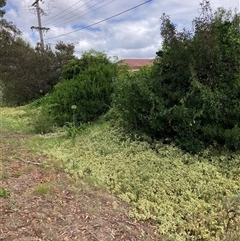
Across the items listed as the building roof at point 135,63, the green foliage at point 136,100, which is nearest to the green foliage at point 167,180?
the green foliage at point 136,100

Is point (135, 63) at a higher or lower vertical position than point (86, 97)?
higher

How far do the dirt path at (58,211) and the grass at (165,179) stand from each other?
0.39 ft

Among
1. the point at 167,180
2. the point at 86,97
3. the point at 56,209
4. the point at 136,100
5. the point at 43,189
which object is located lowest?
the point at 167,180

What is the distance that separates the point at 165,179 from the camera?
3602 mm

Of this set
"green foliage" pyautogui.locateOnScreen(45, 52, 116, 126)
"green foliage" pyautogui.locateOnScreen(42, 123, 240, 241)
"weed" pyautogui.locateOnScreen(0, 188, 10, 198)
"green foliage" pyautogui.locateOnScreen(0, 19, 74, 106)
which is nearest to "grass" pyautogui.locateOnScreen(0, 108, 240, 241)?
"green foliage" pyautogui.locateOnScreen(42, 123, 240, 241)

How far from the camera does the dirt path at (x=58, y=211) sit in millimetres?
2439

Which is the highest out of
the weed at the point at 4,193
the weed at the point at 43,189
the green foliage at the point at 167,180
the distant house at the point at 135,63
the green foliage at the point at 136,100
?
the distant house at the point at 135,63

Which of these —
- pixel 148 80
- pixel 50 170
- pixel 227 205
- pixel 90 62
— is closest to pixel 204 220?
pixel 227 205

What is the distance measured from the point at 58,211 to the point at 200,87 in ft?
8.95

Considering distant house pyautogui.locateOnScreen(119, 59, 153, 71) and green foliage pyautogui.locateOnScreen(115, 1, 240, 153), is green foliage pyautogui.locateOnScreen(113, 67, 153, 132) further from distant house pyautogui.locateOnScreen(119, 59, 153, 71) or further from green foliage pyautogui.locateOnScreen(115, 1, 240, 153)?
distant house pyautogui.locateOnScreen(119, 59, 153, 71)

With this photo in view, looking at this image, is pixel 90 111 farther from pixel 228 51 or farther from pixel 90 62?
pixel 228 51

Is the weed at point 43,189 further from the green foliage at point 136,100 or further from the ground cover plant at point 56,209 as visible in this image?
the green foliage at point 136,100

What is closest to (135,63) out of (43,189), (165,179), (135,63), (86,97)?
(135,63)

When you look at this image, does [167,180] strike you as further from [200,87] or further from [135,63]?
[135,63]
